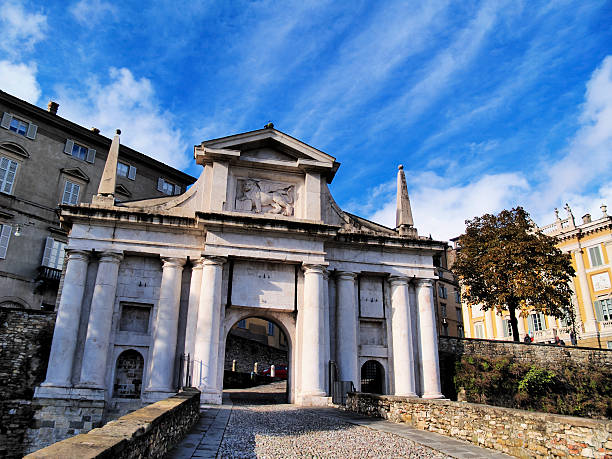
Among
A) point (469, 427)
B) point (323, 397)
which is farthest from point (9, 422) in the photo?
point (469, 427)

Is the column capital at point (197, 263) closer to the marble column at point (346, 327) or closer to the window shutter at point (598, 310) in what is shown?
the marble column at point (346, 327)

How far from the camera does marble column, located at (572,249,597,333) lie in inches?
1529

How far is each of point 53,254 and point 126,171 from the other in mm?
8881

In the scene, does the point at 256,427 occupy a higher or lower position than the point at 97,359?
lower

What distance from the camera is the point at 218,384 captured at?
20.9m

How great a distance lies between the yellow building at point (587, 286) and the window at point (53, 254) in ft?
119

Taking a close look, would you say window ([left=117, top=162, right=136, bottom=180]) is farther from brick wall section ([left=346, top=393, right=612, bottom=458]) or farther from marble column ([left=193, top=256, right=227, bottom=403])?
brick wall section ([left=346, top=393, right=612, bottom=458])

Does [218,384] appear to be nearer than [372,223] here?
Yes

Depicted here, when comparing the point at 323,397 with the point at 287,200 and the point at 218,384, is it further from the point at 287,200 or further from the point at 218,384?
the point at 287,200

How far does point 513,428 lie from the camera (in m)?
9.45

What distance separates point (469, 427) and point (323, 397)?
11.0 metres

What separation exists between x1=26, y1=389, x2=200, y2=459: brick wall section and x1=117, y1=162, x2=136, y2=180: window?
31.0 metres

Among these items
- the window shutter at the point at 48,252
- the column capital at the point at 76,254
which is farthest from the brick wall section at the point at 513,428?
the window shutter at the point at 48,252

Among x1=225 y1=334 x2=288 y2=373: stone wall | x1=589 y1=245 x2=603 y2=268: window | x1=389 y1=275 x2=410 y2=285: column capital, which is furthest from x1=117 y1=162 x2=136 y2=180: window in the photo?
x1=589 y1=245 x2=603 y2=268: window
